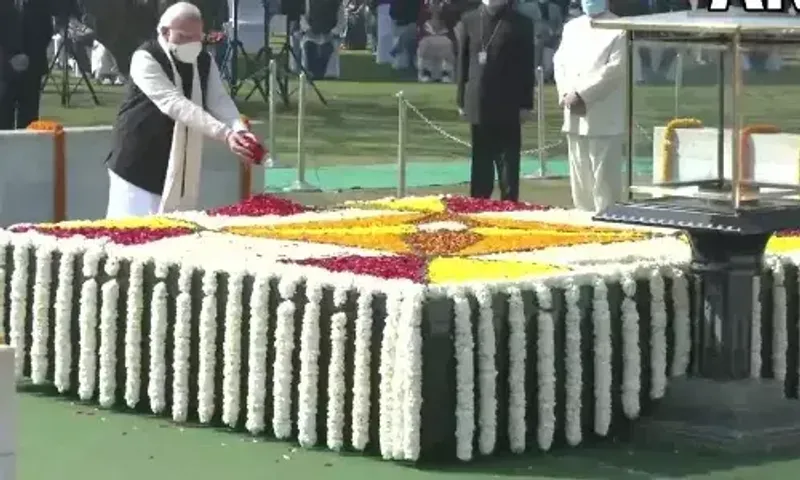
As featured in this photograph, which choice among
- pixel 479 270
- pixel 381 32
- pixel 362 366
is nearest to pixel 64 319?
pixel 362 366

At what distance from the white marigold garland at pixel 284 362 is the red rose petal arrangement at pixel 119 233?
1.28 m

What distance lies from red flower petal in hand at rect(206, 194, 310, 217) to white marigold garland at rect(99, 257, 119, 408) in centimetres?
135

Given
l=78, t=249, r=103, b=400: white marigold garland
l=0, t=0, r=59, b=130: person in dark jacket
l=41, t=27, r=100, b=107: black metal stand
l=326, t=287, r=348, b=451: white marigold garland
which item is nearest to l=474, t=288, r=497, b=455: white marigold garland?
l=326, t=287, r=348, b=451: white marigold garland

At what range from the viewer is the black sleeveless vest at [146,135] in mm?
11977

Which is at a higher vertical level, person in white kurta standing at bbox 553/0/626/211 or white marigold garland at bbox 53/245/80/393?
person in white kurta standing at bbox 553/0/626/211

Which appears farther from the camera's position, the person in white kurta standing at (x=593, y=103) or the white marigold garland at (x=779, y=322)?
the person in white kurta standing at (x=593, y=103)

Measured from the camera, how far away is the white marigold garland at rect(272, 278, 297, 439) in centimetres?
→ 920

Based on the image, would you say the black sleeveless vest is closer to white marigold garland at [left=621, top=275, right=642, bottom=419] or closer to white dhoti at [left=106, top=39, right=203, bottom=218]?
white dhoti at [left=106, top=39, right=203, bottom=218]

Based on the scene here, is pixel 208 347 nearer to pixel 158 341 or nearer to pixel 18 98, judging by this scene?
pixel 158 341

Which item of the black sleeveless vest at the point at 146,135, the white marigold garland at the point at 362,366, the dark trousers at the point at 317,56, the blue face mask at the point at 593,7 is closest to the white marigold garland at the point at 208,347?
the white marigold garland at the point at 362,366

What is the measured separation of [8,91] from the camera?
20234 millimetres

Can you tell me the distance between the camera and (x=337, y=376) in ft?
29.6

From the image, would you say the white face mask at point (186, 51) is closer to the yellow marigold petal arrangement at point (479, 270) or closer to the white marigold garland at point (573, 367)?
the yellow marigold petal arrangement at point (479, 270)

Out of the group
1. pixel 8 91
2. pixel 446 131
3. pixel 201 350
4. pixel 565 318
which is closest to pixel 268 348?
pixel 201 350
